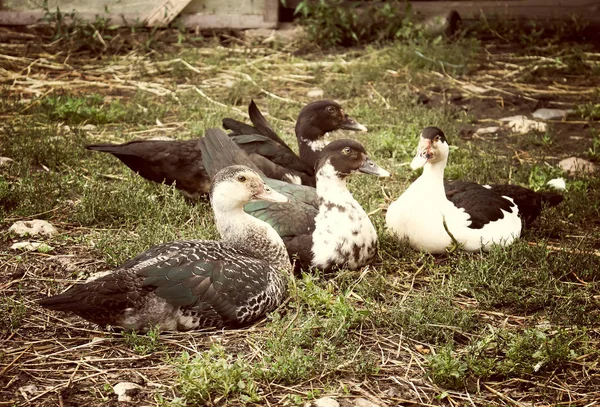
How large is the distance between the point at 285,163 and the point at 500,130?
2579mm

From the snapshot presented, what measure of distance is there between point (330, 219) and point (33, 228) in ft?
6.64

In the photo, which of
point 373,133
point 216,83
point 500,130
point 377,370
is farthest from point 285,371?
point 216,83

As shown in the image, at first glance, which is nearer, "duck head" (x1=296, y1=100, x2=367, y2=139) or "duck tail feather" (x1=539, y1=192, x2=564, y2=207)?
"duck tail feather" (x1=539, y1=192, x2=564, y2=207)

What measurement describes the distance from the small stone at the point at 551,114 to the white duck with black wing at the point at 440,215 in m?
2.89

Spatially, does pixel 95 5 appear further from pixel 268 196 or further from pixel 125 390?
pixel 125 390

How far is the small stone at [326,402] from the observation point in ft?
11.8

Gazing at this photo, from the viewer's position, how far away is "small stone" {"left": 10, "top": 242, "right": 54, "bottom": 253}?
16.7 ft

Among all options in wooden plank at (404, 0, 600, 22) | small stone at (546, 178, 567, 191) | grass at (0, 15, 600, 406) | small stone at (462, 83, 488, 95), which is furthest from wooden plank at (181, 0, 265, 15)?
small stone at (546, 178, 567, 191)

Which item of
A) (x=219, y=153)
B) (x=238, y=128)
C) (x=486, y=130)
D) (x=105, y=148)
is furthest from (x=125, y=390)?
(x=486, y=130)

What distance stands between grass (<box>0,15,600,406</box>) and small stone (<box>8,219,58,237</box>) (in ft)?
0.31

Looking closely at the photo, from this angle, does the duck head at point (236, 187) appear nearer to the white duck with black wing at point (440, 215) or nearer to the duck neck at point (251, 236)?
the duck neck at point (251, 236)

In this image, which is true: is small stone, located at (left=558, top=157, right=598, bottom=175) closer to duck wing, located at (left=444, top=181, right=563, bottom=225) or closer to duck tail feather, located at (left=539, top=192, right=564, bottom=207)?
duck tail feather, located at (left=539, top=192, right=564, bottom=207)

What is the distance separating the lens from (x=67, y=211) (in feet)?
18.9

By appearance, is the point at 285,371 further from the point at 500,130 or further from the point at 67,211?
the point at 500,130
